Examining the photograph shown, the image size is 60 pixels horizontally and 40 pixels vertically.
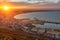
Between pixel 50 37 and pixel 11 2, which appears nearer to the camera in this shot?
pixel 50 37

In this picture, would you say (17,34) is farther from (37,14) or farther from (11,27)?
(37,14)

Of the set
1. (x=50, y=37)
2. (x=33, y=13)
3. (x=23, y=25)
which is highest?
(x=33, y=13)

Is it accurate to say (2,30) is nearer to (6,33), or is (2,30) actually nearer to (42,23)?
(6,33)

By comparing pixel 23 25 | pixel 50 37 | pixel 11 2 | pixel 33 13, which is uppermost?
pixel 11 2

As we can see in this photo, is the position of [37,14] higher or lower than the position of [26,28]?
higher

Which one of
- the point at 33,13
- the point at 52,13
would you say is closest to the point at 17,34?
the point at 33,13

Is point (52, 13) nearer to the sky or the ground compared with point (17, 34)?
nearer to the sky

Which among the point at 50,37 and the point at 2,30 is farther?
the point at 2,30

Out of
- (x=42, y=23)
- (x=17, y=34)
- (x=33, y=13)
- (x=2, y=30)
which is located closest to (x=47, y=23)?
(x=42, y=23)

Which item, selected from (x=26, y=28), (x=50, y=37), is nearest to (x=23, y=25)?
(x=26, y=28)
